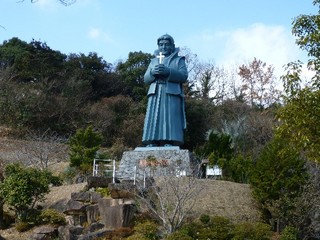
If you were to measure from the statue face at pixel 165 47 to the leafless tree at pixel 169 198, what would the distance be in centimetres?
508

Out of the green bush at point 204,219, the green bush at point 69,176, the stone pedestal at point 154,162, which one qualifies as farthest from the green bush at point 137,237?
the green bush at point 69,176

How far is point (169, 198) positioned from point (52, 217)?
10.2ft

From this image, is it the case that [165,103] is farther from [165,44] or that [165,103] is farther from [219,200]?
[219,200]

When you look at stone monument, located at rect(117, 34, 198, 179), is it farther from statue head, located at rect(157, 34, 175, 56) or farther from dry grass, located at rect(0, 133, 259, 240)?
dry grass, located at rect(0, 133, 259, 240)

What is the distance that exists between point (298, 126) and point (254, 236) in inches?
165

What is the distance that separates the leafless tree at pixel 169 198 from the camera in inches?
456

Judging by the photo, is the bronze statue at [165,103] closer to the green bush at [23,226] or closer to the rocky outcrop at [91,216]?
the rocky outcrop at [91,216]

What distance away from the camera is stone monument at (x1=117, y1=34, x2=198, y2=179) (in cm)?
1695

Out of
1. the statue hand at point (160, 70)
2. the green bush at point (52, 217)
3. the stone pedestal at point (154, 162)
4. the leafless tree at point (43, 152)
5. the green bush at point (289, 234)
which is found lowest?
the green bush at point (289, 234)

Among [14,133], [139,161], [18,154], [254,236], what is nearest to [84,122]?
[14,133]

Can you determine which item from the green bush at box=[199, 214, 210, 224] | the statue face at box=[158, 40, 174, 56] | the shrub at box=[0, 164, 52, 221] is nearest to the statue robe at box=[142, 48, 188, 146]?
the statue face at box=[158, 40, 174, 56]

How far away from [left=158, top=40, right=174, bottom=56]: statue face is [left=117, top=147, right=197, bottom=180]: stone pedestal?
315 cm

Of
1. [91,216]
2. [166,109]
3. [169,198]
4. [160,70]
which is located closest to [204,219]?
[169,198]

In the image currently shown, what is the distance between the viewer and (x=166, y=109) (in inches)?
696
